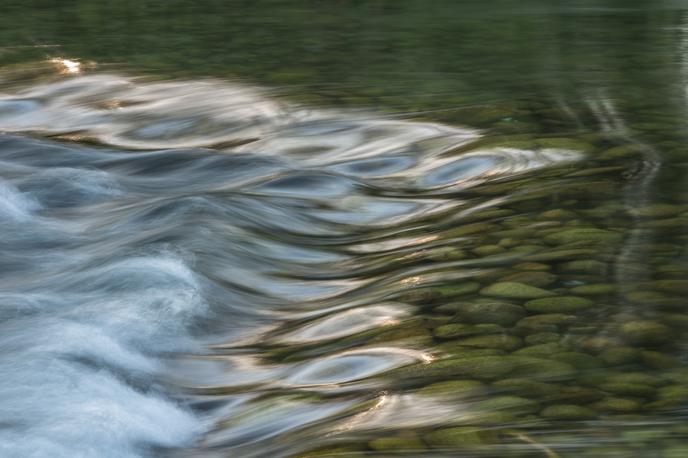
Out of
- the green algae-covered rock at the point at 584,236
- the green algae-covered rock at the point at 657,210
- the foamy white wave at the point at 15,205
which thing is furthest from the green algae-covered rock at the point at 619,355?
the foamy white wave at the point at 15,205

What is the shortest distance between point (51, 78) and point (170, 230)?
9.59 ft

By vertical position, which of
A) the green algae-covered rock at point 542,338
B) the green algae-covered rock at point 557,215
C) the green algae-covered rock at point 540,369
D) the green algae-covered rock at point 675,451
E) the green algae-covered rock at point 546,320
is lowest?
the green algae-covered rock at point 557,215

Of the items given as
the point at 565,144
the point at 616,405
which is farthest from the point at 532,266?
the point at 565,144

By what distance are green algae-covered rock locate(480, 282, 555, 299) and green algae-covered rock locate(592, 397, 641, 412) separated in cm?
63

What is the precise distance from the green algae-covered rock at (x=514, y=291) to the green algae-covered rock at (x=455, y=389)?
51 cm

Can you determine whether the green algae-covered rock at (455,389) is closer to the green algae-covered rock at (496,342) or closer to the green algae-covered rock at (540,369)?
the green algae-covered rock at (540,369)

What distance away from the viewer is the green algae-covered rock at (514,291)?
2.98 m

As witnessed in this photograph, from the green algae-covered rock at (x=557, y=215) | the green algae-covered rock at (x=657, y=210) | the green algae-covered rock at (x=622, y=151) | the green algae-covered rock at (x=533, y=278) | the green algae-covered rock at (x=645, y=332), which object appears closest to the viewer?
the green algae-covered rock at (x=645, y=332)

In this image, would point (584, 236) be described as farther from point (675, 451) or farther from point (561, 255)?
point (675, 451)

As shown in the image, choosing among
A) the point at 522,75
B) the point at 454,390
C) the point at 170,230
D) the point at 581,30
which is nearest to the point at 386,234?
the point at 170,230

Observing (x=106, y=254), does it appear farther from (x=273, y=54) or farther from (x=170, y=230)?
(x=273, y=54)

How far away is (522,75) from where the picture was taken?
578 cm

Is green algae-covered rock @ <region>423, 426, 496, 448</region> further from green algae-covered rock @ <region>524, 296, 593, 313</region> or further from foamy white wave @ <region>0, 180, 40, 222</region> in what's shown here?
foamy white wave @ <region>0, 180, 40, 222</region>

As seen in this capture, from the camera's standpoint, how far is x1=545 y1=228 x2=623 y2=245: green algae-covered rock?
3.37 m
